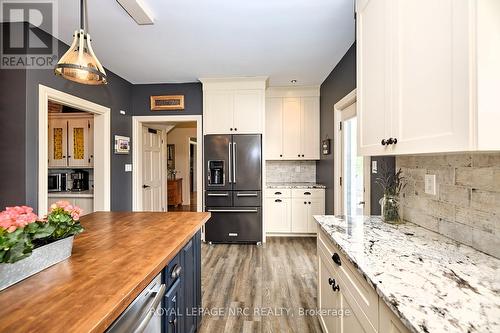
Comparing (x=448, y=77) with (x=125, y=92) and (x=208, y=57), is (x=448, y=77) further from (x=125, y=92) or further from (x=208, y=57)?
(x=125, y=92)

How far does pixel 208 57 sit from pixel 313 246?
3102mm

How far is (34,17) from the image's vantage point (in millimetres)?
Result: 2205

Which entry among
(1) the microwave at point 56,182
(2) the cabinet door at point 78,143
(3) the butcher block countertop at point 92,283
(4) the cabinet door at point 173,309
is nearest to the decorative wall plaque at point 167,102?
(2) the cabinet door at point 78,143

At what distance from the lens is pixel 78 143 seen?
13.1 feet

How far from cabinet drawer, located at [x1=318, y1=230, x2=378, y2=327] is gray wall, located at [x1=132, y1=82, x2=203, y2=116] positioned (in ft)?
10.7

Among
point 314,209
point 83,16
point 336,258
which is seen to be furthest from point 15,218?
point 314,209

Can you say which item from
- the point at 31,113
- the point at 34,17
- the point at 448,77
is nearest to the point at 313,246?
the point at 448,77

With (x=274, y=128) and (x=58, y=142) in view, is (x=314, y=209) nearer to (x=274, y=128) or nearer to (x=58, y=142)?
(x=274, y=128)

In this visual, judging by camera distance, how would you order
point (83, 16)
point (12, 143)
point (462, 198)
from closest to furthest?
1. point (462, 198)
2. point (83, 16)
3. point (12, 143)

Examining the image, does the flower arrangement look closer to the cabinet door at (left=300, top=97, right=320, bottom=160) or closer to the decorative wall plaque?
the decorative wall plaque

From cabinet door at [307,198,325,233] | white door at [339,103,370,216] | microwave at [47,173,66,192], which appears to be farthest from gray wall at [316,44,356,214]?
microwave at [47,173,66,192]

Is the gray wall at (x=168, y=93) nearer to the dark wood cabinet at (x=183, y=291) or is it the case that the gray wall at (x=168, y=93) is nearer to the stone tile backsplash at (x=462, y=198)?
the dark wood cabinet at (x=183, y=291)

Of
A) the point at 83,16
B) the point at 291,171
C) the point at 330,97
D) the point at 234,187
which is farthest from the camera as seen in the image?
the point at 291,171

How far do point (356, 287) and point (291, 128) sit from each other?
351cm
